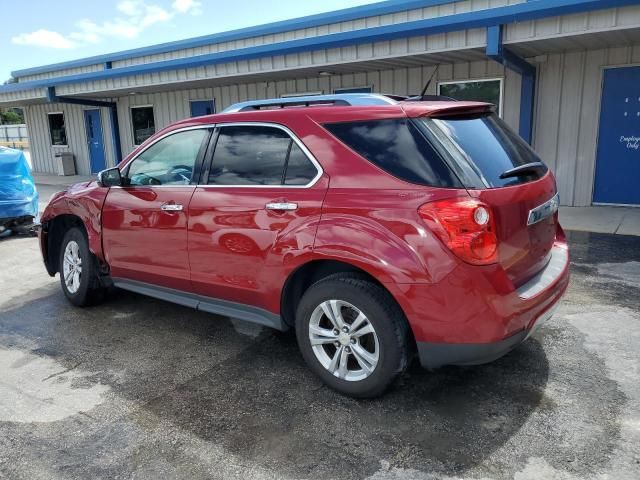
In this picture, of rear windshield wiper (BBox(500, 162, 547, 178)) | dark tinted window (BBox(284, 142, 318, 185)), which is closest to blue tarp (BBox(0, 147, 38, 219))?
dark tinted window (BBox(284, 142, 318, 185))

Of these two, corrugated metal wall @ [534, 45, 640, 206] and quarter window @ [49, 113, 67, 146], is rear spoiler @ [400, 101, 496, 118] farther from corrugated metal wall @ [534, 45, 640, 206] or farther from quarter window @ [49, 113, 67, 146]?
quarter window @ [49, 113, 67, 146]

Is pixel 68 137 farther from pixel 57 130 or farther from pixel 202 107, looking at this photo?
pixel 202 107

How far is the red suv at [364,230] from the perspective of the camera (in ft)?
9.03

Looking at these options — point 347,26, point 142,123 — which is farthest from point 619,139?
point 142,123

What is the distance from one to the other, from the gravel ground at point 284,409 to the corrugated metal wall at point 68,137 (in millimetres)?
14218

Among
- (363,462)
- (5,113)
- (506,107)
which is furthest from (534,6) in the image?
(5,113)

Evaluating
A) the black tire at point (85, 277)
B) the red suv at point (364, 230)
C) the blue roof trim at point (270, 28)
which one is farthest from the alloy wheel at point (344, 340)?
the blue roof trim at point (270, 28)

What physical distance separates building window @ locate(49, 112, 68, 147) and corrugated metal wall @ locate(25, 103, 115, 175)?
0.16 meters

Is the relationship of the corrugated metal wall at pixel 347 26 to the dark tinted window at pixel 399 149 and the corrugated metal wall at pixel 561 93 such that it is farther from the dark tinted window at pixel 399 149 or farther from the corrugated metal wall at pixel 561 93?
the dark tinted window at pixel 399 149

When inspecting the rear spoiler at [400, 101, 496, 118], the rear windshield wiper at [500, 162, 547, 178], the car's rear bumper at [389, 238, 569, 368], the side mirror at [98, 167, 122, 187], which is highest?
the rear spoiler at [400, 101, 496, 118]

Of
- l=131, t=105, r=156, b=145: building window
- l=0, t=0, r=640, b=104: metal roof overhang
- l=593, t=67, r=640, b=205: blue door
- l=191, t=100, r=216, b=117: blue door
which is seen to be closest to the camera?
l=0, t=0, r=640, b=104: metal roof overhang

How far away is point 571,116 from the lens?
933 cm

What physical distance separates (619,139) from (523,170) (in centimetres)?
723

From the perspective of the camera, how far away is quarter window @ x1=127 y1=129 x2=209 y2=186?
3.98 metres
